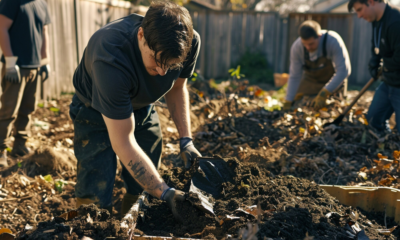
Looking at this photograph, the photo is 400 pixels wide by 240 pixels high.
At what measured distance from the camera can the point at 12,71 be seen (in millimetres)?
4035

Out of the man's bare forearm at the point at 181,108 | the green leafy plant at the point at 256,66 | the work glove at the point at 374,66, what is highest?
the work glove at the point at 374,66

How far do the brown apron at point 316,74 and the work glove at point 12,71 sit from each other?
14.3 feet

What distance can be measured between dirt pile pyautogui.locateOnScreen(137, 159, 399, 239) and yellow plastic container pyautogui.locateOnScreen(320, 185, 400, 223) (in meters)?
0.13

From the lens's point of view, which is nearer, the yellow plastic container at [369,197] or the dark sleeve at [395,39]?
the yellow plastic container at [369,197]

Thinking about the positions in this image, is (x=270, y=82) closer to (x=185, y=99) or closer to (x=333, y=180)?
(x=333, y=180)

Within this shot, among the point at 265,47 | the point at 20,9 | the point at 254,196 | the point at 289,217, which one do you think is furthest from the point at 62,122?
the point at 265,47

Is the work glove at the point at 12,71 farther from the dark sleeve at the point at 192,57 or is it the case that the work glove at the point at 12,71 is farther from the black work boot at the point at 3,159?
the dark sleeve at the point at 192,57

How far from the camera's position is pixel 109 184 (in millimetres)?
2656

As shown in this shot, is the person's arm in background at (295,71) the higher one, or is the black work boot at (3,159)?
the person's arm in background at (295,71)

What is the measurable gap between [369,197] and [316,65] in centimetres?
395

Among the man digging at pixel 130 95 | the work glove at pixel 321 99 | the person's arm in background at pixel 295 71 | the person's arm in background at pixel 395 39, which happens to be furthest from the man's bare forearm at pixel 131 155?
the person's arm in background at pixel 295 71

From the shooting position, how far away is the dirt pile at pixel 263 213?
6.32ft

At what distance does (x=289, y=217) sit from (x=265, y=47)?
10.4 m

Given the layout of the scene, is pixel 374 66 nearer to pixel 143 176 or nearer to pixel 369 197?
pixel 369 197
